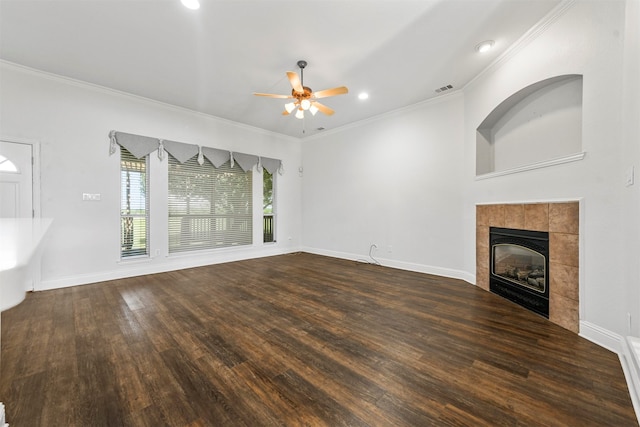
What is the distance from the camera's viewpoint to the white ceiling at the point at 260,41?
245 centimetres

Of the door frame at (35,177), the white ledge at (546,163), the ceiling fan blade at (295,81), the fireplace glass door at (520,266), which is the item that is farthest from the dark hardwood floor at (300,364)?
the ceiling fan blade at (295,81)

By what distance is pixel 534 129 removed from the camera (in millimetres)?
3088

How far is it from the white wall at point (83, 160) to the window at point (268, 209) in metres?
1.76

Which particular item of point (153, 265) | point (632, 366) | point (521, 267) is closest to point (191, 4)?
point (153, 265)

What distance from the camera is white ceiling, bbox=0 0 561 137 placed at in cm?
245

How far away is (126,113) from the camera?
13.8ft

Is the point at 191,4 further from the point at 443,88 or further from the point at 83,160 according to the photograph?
the point at 443,88

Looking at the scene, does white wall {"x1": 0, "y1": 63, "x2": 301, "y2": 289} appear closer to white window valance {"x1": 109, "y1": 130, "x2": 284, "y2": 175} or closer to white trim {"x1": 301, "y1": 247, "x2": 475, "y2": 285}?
white window valance {"x1": 109, "y1": 130, "x2": 284, "y2": 175}

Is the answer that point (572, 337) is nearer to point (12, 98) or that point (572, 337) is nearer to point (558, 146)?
point (558, 146)

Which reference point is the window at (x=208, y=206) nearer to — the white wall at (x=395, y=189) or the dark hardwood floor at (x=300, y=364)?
the white wall at (x=395, y=189)

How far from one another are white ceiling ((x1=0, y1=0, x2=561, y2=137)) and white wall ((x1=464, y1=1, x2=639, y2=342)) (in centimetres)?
35

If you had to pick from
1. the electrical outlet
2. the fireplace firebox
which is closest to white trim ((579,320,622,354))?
the fireplace firebox

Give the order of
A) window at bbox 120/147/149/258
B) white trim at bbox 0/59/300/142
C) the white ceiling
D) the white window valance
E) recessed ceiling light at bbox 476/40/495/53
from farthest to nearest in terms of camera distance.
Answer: window at bbox 120/147/149/258
the white window valance
white trim at bbox 0/59/300/142
recessed ceiling light at bbox 476/40/495/53
the white ceiling

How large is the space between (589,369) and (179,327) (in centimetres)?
322
